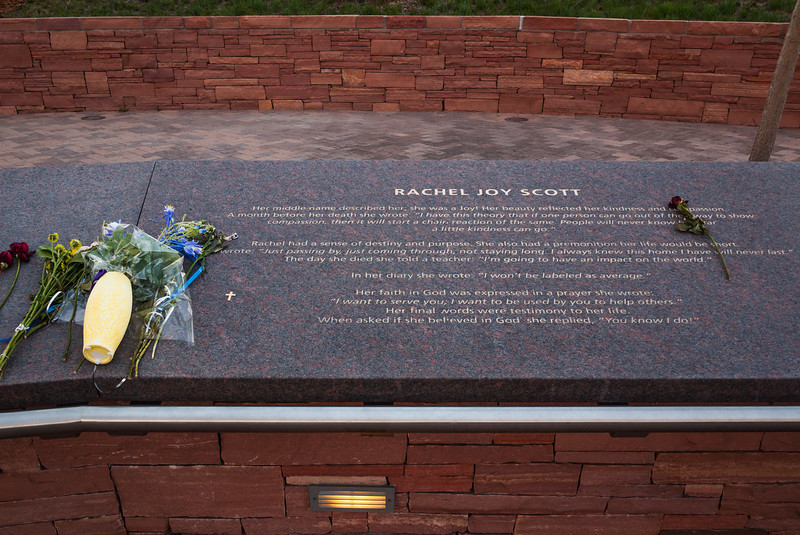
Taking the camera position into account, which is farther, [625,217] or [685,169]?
[685,169]

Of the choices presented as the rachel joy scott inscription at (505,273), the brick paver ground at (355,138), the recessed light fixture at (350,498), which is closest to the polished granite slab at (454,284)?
the rachel joy scott inscription at (505,273)

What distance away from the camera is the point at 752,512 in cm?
213

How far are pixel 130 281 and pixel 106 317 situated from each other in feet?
0.60

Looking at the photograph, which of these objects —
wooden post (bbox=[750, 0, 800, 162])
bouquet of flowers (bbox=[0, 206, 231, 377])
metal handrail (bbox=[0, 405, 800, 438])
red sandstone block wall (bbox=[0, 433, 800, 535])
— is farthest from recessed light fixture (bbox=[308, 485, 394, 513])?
wooden post (bbox=[750, 0, 800, 162])

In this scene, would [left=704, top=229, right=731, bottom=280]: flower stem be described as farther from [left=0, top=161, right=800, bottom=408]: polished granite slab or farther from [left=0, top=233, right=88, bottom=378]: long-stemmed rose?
[left=0, top=233, right=88, bottom=378]: long-stemmed rose

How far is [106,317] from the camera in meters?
1.79

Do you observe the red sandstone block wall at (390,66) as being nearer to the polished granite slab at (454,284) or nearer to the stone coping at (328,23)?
the stone coping at (328,23)

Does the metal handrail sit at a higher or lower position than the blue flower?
lower

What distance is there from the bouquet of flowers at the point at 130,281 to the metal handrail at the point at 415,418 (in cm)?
16

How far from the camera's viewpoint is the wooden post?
4.64 metres

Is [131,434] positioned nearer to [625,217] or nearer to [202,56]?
[625,217]

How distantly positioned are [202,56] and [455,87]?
322 centimetres

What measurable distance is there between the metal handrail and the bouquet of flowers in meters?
0.16

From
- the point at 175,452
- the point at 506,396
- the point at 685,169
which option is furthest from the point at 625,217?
the point at 175,452
